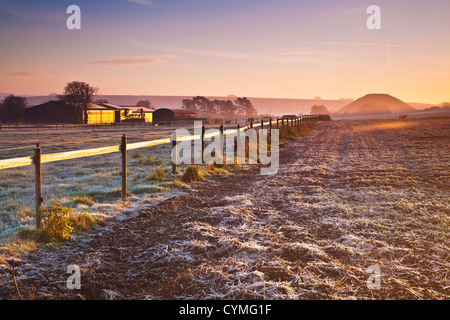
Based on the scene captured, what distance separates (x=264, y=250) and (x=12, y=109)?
91.0 m

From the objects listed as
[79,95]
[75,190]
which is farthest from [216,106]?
[75,190]

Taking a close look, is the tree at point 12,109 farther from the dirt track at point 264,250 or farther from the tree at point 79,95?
the dirt track at point 264,250

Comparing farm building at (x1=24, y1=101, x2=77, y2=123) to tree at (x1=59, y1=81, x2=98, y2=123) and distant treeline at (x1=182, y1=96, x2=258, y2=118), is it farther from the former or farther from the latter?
distant treeline at (x1=182, y1=96, x2=258, y2=118)

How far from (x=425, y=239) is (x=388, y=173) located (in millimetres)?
6853

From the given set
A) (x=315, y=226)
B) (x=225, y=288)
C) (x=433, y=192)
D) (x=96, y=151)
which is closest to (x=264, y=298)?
(x=225, y=288)

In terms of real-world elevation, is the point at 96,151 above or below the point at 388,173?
above

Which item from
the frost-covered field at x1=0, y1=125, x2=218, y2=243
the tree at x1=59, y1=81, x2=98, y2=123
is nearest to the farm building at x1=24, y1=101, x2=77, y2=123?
the tree at x1=59, y1=81, x2=98, y2=123

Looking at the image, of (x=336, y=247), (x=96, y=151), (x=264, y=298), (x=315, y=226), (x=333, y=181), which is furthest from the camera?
(x=333, y=181)

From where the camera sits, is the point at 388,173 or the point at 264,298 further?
the point at 388,173

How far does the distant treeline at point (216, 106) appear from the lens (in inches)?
6929

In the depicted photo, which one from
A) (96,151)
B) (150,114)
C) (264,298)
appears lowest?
(264,298)

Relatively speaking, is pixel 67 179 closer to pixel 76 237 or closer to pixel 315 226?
pixel 76 237

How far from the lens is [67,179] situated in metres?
12.3

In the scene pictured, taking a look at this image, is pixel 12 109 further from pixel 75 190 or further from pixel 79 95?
pixel 75 190
